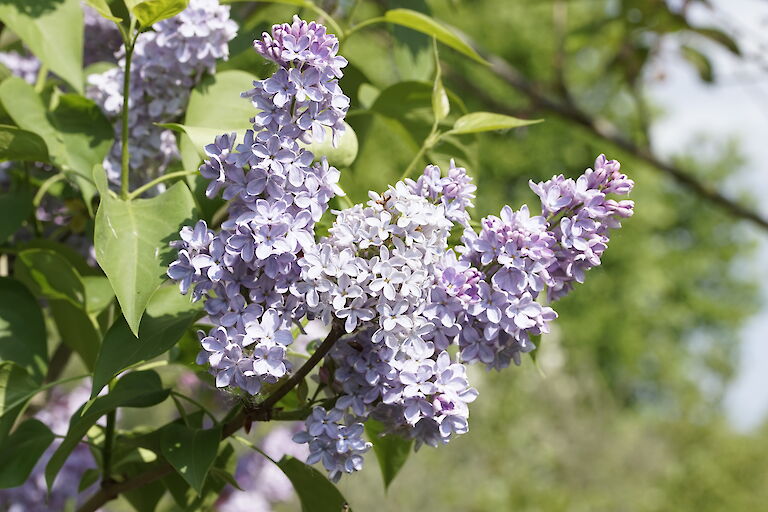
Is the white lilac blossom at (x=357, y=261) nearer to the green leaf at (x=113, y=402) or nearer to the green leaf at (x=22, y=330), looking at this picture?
the green leaf at (x=113, y=402)

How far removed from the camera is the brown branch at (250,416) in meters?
0.61

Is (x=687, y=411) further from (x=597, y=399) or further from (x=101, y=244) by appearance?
(x=101, y=244)

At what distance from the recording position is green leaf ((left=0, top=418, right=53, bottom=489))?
0.77 metres

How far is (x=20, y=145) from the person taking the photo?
75cm

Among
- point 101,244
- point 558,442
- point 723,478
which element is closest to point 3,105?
point 101,244

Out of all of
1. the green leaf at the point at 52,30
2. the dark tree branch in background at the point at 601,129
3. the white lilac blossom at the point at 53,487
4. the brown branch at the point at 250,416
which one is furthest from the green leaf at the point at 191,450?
the dark tree branch in background at the point at 601,129

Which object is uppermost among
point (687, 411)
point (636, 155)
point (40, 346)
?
point (40, 346)

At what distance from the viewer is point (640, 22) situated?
193 centimetres

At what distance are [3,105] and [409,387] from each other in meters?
0.48

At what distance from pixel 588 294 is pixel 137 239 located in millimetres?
15381

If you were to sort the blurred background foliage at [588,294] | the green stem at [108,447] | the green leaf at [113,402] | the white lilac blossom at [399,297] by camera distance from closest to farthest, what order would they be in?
the white lilac blossom at [399,297] < the green leaf at [113,402] < the green stem at [108,447] < the blurred background foliage at [588,294]

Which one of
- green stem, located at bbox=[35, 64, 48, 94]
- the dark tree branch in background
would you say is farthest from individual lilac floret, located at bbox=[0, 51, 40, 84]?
the dark tree branch in background

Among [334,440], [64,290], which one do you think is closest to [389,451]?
[334,440]

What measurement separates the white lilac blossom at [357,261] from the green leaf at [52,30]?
1.17ft
